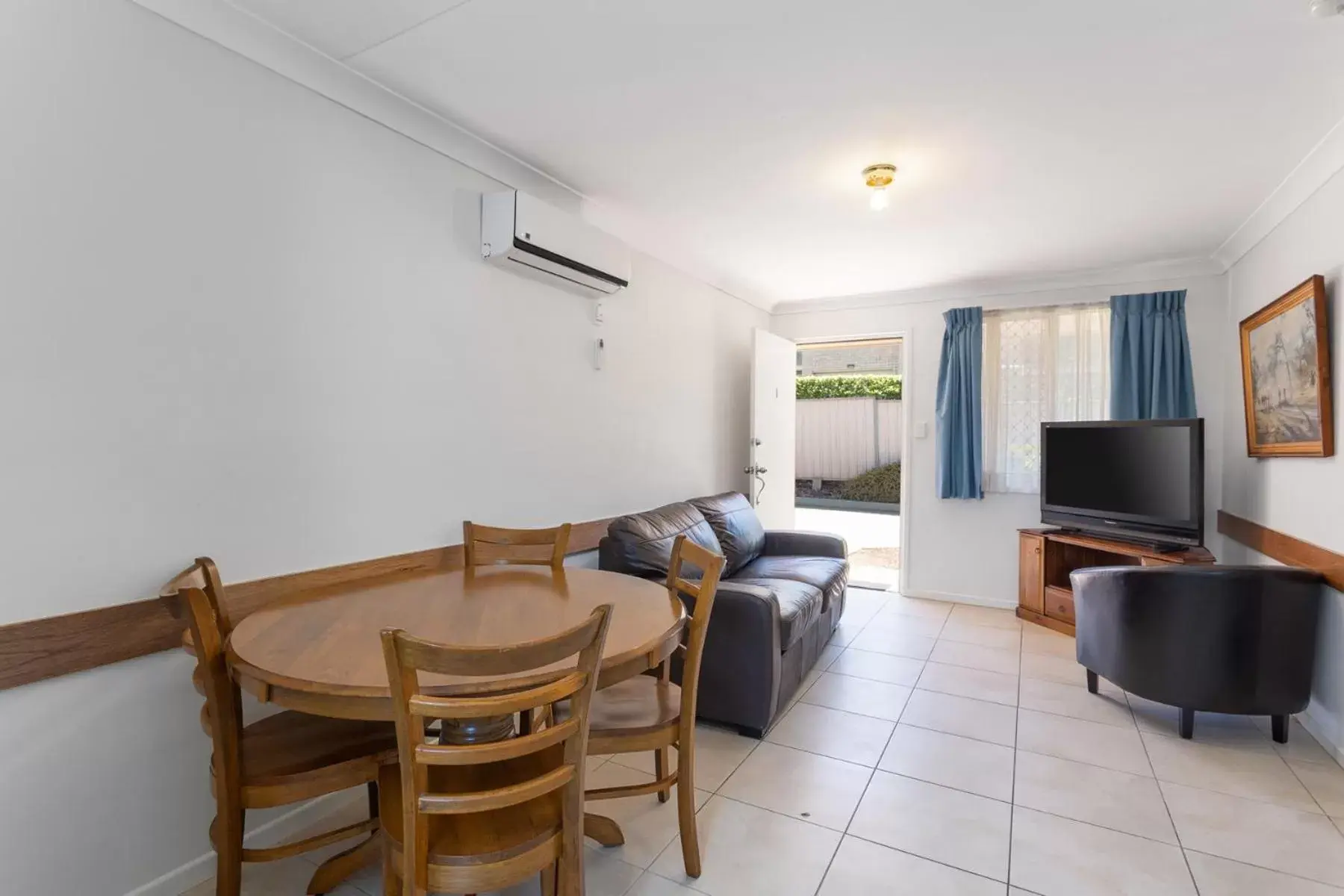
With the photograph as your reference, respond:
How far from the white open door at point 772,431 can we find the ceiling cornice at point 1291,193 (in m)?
2.69

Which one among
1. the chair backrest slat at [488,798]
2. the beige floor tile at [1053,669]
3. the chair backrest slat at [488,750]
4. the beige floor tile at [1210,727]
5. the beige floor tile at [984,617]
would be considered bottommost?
the beige floor tile at [1210,727]

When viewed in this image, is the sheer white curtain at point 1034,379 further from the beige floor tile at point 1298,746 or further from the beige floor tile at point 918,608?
the beige floor tile at point 1298,746

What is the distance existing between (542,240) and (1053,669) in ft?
11.1

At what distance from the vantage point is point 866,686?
3.22m

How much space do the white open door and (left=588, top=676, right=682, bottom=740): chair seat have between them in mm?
2721

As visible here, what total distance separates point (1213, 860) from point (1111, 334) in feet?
10.7

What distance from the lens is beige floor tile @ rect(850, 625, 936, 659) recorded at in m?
3.71

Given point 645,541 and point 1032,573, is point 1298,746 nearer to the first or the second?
point 1032,573

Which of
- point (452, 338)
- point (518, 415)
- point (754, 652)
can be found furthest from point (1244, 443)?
point (452, 338)

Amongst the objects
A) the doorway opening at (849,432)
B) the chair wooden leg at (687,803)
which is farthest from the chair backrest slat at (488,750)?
the doorway opening at (849,432)

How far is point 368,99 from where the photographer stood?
2115mm

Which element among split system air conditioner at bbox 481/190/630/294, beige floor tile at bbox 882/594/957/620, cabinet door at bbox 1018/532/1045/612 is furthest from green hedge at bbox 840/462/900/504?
split system air conditioner at bbox 481/190/630/294

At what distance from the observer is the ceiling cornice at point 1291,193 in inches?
95.0

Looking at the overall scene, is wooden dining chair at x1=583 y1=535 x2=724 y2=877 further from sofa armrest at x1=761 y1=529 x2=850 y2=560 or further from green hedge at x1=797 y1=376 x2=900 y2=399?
green hedge at x1=797 y1=376 x2=900 y2=399
